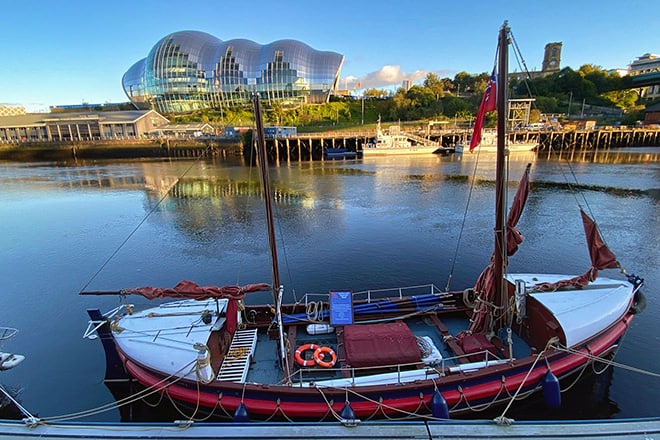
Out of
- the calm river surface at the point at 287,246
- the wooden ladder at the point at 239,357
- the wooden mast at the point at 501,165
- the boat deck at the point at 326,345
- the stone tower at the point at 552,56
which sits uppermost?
the stone tower at the point at 552,56

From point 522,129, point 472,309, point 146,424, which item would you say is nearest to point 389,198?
point 472,309

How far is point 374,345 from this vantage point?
9477 millimetres

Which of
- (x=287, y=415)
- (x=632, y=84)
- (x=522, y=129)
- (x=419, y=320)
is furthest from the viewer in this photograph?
(x=632, y=84)

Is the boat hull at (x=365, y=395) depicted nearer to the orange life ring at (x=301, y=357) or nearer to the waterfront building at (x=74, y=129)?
the orange life ring at (x=301, y=357)

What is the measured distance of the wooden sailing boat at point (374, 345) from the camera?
27.1ft

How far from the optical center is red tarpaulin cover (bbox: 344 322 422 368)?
905cm

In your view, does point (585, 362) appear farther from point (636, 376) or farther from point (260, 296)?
point (260, 296)

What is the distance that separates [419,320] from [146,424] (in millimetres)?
8537

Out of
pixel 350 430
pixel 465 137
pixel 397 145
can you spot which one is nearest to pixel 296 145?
pixel 397 145

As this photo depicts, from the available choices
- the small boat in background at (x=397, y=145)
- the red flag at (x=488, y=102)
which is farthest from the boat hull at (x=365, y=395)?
the small boat in background at (x=397, y=145)

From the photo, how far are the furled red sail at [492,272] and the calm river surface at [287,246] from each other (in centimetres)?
261

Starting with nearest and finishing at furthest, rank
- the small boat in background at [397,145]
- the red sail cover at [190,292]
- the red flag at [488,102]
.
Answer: the red flag at [488,102], the red sail cover at [190,292], the small boat in background at [397,145]

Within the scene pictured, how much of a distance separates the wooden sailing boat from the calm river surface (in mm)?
1981

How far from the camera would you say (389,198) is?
36.2 meters
